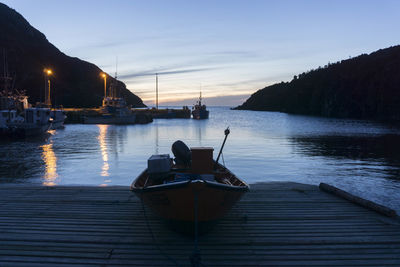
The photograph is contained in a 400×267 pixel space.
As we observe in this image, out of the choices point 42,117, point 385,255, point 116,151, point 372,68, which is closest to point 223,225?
point 385,255

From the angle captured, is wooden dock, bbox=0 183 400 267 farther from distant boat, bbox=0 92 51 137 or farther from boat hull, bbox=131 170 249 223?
distant boat, bbox=0 92 51 137

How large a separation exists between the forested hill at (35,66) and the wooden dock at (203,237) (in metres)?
152

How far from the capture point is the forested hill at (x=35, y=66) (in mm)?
158000

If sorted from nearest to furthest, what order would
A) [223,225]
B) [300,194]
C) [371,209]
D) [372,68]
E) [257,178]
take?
[223,225] < [371,209] < [300,194] < [257,178] < [372,68]

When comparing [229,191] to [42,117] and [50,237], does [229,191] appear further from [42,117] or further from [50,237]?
[42,117]

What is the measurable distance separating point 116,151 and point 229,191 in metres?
28.5

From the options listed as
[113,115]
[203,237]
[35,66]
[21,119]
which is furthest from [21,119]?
[35,66]

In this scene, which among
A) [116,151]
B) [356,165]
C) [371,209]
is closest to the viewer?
[371,209]

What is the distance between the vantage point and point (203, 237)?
663 cm

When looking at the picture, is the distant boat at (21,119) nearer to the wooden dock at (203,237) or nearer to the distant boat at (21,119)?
the distant boat at (21,119)

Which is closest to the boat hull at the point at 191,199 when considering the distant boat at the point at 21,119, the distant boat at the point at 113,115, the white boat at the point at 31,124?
the white boat at the point at 31,124

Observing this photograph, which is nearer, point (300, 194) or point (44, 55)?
point (300, 194)

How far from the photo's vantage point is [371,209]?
334 inches

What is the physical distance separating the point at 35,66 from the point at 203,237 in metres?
189
